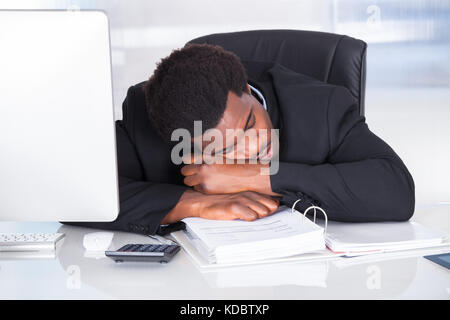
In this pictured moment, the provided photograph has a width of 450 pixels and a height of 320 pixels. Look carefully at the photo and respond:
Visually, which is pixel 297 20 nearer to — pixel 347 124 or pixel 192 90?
pixel 347 124

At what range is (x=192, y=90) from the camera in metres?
A: 1.21

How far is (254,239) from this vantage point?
3.20ft

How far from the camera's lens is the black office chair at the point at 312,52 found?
1.71 metres

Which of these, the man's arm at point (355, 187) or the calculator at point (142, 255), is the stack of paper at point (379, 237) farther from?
the calculator at point (142, 255)

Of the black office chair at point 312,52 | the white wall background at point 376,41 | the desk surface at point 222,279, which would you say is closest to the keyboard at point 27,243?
Result: the desk surface at point 222,279

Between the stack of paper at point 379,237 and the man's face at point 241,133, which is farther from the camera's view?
the man's face at point 241,133

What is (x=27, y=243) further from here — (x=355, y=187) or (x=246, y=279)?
(x=355, y=187)

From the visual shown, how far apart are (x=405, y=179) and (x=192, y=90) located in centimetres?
53

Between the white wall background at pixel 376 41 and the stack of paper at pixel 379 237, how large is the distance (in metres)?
1.97

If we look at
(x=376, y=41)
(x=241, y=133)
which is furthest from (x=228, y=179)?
(x=376, y=41)

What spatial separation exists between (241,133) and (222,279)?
1.65ft

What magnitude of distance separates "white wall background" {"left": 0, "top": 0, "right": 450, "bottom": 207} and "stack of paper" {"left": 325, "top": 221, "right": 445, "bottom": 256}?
6.47 feet
